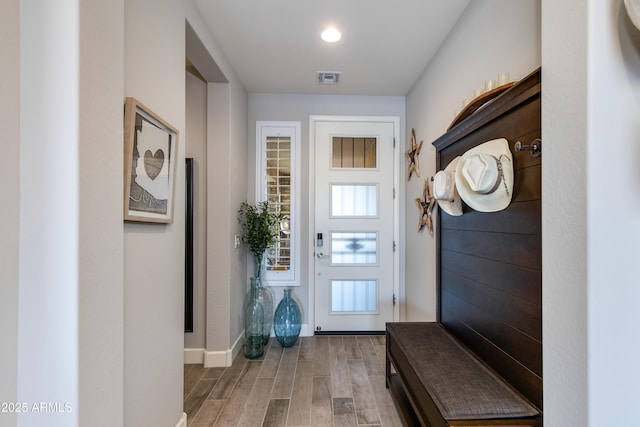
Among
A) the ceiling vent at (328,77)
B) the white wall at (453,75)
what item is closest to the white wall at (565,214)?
the white wall at (453,75)

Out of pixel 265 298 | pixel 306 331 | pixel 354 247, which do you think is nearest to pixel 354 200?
pixel 354 247

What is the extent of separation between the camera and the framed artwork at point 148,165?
1.17 m

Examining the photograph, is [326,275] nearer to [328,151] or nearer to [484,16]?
[328,151]

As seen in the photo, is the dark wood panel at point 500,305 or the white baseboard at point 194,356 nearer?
the dark wood panel at point 500,305

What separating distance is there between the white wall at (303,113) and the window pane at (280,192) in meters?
0.16

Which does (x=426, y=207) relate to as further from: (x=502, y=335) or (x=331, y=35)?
(x=331, y=35)

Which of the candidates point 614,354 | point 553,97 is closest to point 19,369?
point 614,354

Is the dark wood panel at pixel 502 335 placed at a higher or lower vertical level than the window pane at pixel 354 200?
lower

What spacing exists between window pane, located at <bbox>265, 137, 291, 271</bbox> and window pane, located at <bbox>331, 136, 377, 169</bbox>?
568 millimetres

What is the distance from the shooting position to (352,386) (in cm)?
224

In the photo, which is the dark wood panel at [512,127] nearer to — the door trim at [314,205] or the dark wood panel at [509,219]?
the dark wood panel at [509,219]

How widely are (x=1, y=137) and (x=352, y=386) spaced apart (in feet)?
7.91

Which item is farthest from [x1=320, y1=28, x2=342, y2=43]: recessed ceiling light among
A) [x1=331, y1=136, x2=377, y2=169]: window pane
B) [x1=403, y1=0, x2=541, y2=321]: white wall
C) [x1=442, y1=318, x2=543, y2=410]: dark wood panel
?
[x1=442, y1=318, x2=543, y2=410]: dark wood panel

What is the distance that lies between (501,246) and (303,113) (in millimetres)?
2501
